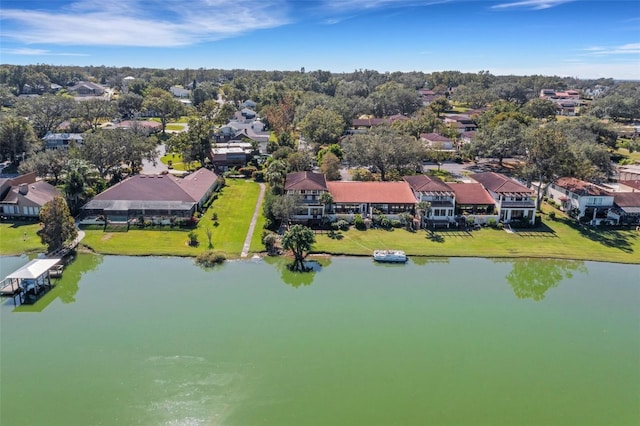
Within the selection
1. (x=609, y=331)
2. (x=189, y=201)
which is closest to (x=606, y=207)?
(x=609, y=331)

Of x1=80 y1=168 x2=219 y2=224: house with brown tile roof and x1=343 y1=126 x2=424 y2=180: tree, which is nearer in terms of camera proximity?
x1=80 y1=168 x2=219 y2=224: house with brown tile roof

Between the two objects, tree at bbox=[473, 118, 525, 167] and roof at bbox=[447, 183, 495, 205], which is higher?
tree at bbox=[473, 118, 525, 167]

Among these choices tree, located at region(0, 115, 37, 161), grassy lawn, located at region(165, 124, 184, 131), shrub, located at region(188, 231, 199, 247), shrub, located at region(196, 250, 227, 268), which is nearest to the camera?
shrub, located at region(196, 250, 227, 268)

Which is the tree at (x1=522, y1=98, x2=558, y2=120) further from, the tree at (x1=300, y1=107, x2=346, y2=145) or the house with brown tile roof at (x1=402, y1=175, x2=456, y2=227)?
the house with brown tile roof at (x1=402, y1=175, x2=456, y2=227)

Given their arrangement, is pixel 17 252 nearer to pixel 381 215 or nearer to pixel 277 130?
pixel 381 215

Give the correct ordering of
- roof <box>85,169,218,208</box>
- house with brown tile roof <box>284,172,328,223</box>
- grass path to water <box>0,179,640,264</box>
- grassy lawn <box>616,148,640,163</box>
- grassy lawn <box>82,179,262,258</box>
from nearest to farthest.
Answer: grassy lawn <box>82,179,262,258</box> → grass path to water <box>0,179,640,264</box> → house with brown tile roof <box>284,172,328,223</box> → roof <box>85,169,218,208</box> → grassy lawn <box>616,148,640,163</box>

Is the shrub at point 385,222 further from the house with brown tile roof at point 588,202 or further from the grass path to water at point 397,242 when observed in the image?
the house with brown tile roof at point 588,202

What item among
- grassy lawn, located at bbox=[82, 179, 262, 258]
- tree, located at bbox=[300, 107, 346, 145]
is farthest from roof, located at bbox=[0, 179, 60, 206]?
tree, located at bbox=[300, 107, 346, 145]
